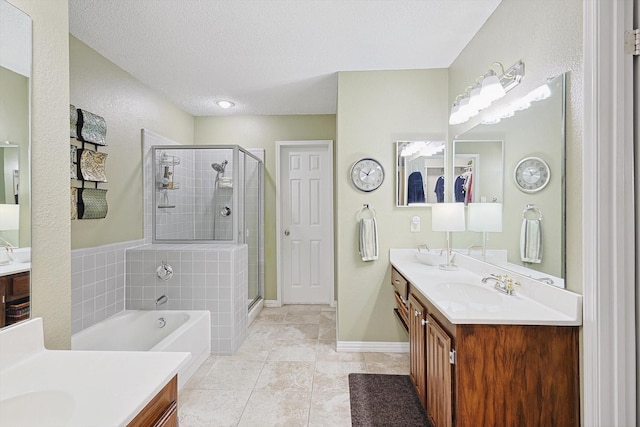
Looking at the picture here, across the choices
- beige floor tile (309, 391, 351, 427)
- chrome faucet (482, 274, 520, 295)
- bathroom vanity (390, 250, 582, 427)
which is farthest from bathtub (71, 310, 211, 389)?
chrome faucet (482, 274, 520, 295)

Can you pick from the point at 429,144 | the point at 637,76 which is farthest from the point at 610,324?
the point at 429,144

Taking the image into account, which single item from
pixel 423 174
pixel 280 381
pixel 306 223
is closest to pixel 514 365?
pixel 280 381

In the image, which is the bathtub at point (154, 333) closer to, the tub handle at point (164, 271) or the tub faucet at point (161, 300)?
the tub faucet at point (161, 300)

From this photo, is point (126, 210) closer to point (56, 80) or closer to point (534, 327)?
point (56, 80)

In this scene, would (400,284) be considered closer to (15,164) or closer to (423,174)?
(423,174)

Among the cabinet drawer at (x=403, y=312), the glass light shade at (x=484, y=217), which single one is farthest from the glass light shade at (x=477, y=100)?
the cabinet drawer at (x=403, y=312)

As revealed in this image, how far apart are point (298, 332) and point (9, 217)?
276cm

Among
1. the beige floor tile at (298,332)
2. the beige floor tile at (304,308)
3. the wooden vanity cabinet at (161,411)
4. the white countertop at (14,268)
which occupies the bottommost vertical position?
the beige floor tile at (298,332)

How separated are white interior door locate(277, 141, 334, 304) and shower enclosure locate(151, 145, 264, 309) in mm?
710

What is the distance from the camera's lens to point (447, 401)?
144 centimetres

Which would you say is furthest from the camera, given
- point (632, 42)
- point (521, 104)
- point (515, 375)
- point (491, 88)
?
point (491, 88)

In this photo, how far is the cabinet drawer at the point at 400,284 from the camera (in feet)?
7.62

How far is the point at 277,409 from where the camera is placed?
2.08 meters

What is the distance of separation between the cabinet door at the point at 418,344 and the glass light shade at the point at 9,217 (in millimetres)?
1886
